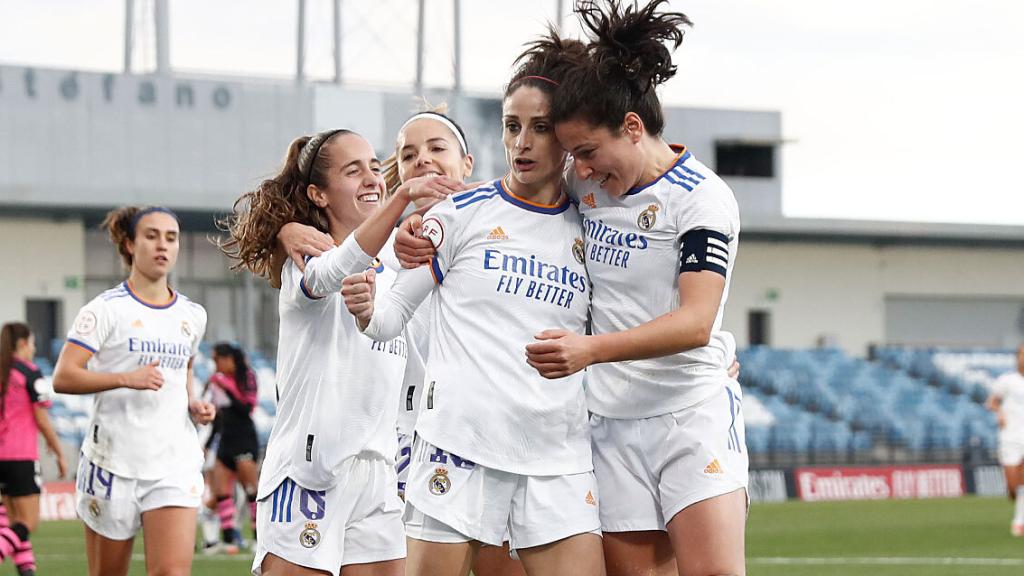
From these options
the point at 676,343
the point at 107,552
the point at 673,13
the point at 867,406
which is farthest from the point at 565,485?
the point at 867,406

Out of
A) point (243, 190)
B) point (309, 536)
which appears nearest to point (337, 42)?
point (243, 190)

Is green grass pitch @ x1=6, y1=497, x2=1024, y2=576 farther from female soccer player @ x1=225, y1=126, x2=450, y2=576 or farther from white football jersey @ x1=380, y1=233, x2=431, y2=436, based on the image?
female soccer player @ x1=225, y1=126, x2=450, y2=576

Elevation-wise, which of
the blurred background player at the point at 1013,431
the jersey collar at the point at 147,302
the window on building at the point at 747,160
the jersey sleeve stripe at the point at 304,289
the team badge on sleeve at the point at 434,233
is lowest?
the blurred background player at the point at 1013,431

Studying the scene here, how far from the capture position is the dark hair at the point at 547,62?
16.0ft

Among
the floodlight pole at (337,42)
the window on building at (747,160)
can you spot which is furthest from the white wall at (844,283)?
the floodlight pole at (337,42)

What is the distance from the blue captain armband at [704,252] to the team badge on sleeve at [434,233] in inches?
31.0

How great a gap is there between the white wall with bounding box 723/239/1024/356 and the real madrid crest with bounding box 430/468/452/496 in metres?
32.9

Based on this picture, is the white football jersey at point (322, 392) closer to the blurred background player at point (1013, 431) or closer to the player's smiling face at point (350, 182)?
the player's smiling face at point (350, 182)

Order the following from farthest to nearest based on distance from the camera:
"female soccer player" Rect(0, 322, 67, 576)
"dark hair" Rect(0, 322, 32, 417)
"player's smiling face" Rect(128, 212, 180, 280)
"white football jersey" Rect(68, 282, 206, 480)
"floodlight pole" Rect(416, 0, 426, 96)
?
"floodlight pole" Rect(416, 0, 426, 96), "dark hair" Rect(0, 322, 32, 417), "female soccer player" Rect(0, 322, 67, 576), "player's smiling face" Rect(128, 212, 180, 280), "white football jersey" Rect(68, 282, 206, 480)

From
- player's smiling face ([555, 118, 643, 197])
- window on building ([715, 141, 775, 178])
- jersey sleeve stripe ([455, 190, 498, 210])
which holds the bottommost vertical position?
jersey sleeve stripe ([455, 190, 498, 210])

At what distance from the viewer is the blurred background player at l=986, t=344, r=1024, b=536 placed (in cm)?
1764

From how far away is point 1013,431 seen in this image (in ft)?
60.3

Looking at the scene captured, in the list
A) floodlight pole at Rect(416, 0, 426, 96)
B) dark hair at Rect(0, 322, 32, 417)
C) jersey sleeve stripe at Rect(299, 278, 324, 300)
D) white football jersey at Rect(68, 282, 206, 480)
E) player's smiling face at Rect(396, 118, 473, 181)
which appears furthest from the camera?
floodlight pole at Rect(416, 0, 426, 96)

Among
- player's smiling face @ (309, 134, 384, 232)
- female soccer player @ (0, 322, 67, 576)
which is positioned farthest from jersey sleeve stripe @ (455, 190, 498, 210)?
female soccer player @ (0, 322, 67, 576)
